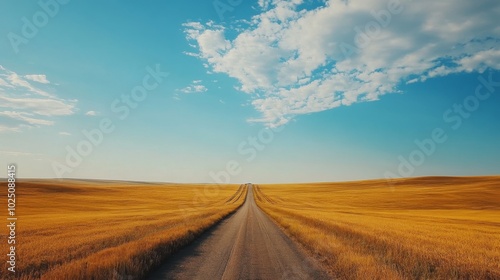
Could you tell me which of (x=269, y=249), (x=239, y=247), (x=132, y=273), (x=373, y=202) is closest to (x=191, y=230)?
(x=239, y=247)

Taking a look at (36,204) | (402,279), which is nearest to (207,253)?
(402,279)

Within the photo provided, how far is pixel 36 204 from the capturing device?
50.7 m

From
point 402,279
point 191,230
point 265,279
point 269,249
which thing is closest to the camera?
point 402,279

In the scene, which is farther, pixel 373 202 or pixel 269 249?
pixel 373 202

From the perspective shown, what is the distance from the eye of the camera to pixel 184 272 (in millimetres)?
10023

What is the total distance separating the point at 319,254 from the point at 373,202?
61427 mm

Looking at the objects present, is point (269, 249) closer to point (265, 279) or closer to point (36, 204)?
point (265, 279)

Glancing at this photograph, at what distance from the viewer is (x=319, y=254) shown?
1328cm

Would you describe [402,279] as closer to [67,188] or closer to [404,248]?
[404,248]

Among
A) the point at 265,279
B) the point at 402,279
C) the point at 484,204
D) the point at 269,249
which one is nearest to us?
the point at 402,279

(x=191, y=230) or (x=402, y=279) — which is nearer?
(x=402, y=279)

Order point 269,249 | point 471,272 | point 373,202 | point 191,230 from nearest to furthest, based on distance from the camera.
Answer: point 471,272 < point 269,249 < point 191,230 < point 373,202

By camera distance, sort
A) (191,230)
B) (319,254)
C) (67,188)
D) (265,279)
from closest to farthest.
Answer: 1. (265,279)
2. (319,254)
3. (191,230)
4. (67,188)

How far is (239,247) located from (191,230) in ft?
16.1
